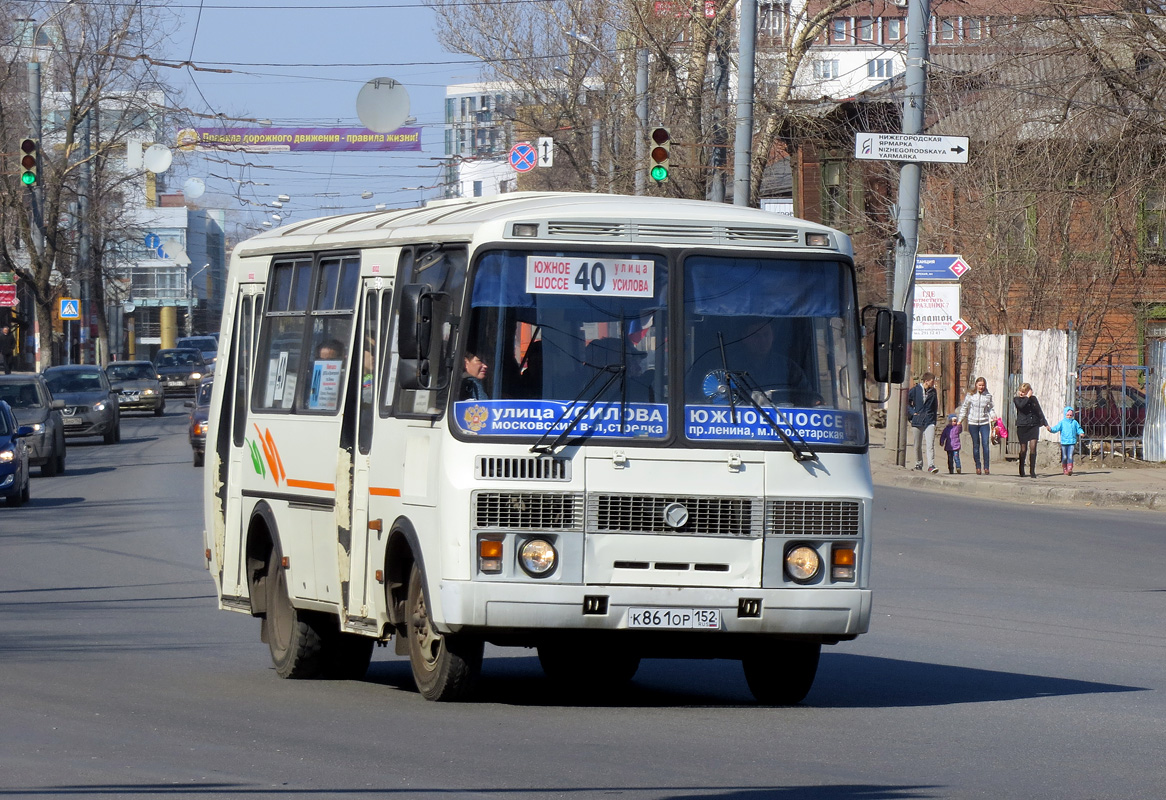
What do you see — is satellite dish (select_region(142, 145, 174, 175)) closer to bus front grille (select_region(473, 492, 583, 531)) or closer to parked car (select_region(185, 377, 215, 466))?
parked car (select_region(185, 377, 215, 466))

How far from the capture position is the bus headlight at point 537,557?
841 centimetres

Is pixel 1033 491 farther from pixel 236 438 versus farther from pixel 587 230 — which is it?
pixel 587 230

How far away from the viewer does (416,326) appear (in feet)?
27.7

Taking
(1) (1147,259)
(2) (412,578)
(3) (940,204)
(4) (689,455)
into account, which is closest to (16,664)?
(2) (412,578)

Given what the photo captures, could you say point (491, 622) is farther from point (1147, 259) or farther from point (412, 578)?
point (1147, 259)

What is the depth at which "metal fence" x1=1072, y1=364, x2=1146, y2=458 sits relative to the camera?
33.8 metres

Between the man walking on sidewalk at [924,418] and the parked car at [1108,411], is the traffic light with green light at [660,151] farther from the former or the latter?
the parked car at [1108,411]

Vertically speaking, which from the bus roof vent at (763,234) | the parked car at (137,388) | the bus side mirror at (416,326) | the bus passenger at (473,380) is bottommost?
the parked car at (137,388)

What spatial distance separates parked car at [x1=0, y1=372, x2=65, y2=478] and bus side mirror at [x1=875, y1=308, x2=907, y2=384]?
23.5 metres

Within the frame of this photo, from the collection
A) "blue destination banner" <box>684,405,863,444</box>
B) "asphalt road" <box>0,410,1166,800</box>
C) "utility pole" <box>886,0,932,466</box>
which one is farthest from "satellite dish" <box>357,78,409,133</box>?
"blue destination banner" <box>684,405,863,444</box>

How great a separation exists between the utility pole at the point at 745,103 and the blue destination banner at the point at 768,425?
2139 centimetres

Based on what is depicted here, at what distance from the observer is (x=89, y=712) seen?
28.6ft

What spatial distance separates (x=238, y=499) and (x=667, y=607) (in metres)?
3.56

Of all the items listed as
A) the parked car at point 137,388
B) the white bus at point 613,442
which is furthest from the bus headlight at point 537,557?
the parked car at point 137,388
